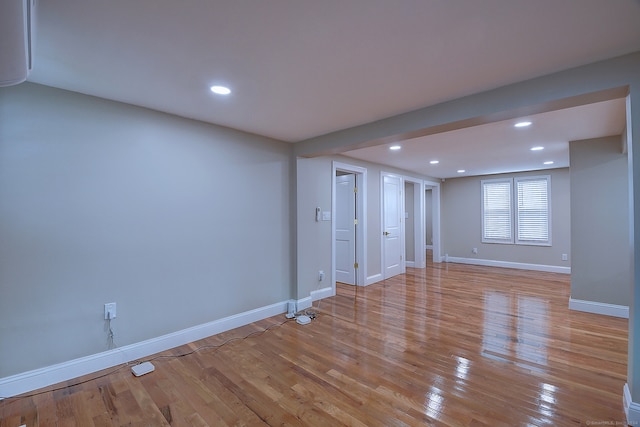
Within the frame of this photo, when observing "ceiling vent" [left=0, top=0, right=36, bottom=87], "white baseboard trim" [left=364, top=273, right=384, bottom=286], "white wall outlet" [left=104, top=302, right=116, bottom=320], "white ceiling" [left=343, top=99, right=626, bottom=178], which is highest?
"white ceiling" [left=343, top=99, right=626, bottom=178]

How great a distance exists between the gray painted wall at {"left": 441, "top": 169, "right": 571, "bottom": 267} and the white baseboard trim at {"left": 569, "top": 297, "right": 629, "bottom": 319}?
2873mm

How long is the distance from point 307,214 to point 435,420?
2778mm

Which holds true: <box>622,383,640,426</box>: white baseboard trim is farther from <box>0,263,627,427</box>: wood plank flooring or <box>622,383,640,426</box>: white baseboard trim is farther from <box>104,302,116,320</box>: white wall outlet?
<box>104,302,116,320</box>: white wall outlet

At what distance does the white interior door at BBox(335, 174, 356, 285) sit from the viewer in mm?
5242

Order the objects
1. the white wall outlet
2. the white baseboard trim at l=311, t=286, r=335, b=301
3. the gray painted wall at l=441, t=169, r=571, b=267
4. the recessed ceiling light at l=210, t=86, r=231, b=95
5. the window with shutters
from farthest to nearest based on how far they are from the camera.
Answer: the window with shutters
the gray painted wall at l=441, t=169, r=571, b=267
the white baseboard trim at l=311, t=286, r=335, b=301
the white wall outlet
the recessed ceiling light at l=210, t=86, r=231, b=95

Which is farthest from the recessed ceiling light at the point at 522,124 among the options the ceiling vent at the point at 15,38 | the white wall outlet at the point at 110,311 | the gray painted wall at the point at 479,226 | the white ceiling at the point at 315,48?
the white wall outlet at the point at 110,311

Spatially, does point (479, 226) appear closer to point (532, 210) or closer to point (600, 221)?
point (532, 210)

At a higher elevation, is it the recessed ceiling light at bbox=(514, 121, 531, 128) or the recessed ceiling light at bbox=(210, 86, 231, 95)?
the recessed ceiling light at bbox=(210, 86, 231, 95)

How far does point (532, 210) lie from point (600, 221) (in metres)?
3.04

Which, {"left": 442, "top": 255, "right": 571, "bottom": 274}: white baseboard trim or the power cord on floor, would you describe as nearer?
the power cord on floor

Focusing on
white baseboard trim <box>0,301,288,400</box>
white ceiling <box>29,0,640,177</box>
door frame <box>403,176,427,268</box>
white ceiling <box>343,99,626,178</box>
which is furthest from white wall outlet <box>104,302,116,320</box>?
door frame <box>403,176,427,268</box>

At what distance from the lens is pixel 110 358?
8.07 feet

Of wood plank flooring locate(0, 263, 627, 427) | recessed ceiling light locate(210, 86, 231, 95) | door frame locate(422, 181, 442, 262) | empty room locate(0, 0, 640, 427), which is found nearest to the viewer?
empty room locate(0, 0, 640, 427)

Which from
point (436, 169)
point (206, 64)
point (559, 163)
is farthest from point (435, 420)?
point (559, 163)
